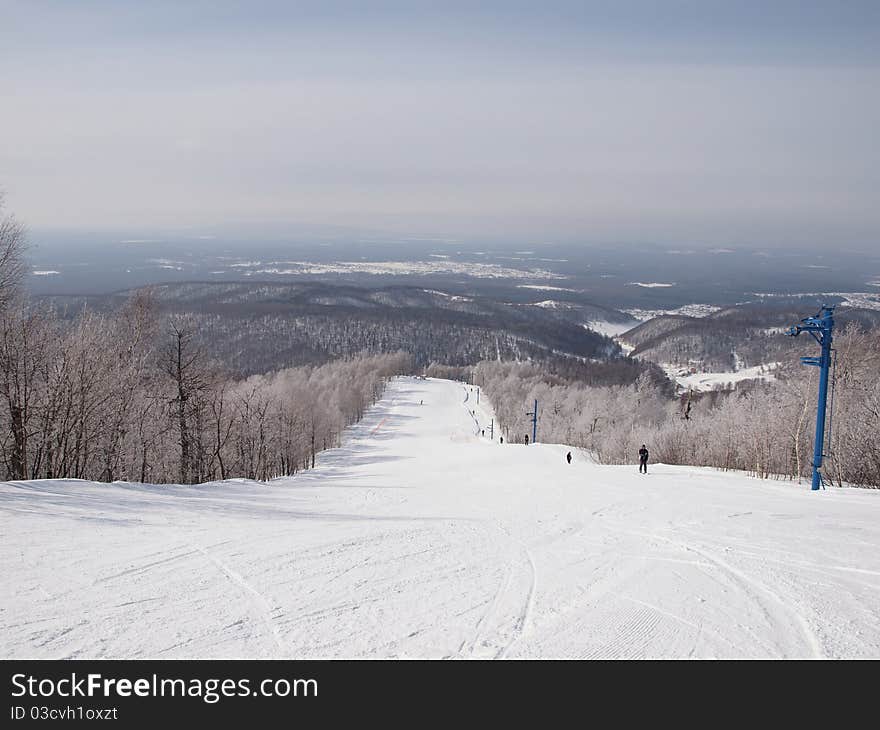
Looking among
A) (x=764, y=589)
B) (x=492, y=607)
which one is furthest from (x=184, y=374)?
(x=764, y=589)

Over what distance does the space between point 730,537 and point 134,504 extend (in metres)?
10.5

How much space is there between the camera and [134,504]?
10.4m

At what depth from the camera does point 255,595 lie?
18.7 ft

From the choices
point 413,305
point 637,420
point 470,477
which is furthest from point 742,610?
point 413,305

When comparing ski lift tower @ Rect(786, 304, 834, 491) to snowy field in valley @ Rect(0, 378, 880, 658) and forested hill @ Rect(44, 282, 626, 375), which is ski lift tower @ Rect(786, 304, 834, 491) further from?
forested hill @ Rect(44, 282, 626, 375)

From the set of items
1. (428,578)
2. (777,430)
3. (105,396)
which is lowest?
(777,430)

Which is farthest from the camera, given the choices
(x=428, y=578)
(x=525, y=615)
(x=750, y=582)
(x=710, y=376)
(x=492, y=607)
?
(x=710, y=376)

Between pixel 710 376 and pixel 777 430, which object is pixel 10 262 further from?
pixel 710 376

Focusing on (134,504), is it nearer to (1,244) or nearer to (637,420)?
(1,244)

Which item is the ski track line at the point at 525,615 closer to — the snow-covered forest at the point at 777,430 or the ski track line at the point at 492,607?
Answer: the ski track line at the point at 492,607

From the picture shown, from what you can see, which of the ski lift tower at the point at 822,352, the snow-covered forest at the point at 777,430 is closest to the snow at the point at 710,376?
the snow-covered forest at the point at 777,430

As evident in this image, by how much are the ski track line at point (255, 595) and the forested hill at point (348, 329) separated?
9574 cm

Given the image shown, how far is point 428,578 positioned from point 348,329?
132 meters

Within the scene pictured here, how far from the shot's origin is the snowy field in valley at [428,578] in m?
4.79
